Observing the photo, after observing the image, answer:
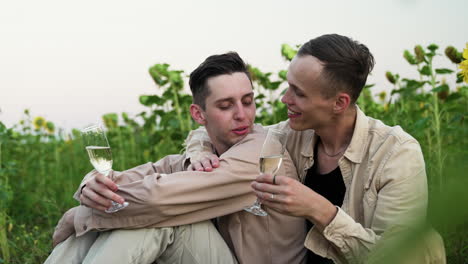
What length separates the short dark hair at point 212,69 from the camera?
8.87 feet

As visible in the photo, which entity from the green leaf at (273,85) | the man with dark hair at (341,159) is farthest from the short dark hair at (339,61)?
the green leaf at (273,85)

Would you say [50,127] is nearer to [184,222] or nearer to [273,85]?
[273,85]

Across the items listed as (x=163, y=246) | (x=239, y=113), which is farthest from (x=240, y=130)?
(x=163, y=246)

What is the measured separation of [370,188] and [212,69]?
1051 millimetres

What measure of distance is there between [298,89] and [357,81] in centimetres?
30

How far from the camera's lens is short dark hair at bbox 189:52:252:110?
2705mm

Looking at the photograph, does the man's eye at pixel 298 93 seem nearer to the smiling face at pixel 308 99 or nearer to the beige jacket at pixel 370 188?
the smiling face at pixel 308 99

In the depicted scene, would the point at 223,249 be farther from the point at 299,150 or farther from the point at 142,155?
the point at 142,155

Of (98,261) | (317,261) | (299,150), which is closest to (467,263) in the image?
(317,261)

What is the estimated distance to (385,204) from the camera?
6.72 feet

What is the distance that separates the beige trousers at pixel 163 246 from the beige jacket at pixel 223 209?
42mm

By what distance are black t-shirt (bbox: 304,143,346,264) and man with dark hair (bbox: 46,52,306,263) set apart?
72mm

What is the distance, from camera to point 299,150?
2.52 m

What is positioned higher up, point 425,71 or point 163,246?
point 425,71
